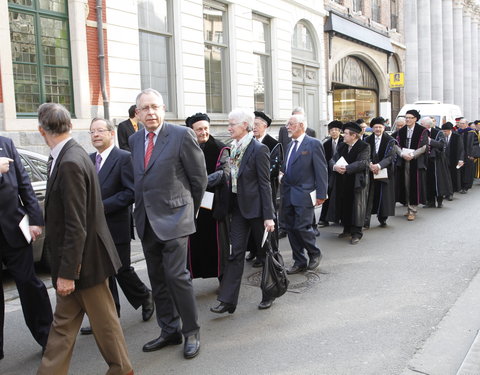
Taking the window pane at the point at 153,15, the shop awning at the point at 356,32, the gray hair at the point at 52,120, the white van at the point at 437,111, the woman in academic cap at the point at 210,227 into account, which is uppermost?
the shop awning at the point at 356,32

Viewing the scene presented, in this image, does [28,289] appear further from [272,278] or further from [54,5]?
[54,5]

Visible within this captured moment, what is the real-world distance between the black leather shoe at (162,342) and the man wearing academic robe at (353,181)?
167 inches

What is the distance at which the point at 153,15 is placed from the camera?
1365 cm

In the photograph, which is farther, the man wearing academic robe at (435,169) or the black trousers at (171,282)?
the man wearing academic robe at (435,169)

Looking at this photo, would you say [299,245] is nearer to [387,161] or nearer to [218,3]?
[387,161]

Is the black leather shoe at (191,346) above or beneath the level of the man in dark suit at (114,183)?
beneath

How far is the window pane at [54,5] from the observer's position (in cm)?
1102

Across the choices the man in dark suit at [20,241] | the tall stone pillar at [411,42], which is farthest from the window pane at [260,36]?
the tall stone pillar at [411,42]

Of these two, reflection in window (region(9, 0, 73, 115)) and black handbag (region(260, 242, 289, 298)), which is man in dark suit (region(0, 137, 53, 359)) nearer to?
black handbag (region(260, 242, 289, 298))

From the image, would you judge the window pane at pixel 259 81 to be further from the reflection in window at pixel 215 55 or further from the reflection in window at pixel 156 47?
the reflection in window at pixel 156 47

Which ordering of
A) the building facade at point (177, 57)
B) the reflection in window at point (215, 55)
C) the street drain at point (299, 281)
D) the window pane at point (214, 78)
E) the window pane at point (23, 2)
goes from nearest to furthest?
the street drain at point (299, 281), the window pane at point (23, 2), the building facade at point (177, 57), the reflection in window at point (215, 55), the window pane at point (214, 78)

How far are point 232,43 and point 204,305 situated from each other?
1255 cm

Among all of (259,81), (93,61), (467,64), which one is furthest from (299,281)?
(467,64)

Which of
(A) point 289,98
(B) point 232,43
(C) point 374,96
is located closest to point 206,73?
(B) point 232,43
